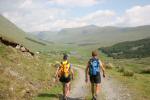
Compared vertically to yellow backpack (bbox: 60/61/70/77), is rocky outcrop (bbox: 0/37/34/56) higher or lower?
higher

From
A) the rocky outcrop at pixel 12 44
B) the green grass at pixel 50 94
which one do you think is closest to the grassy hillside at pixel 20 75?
the green grass at pixel 50 94

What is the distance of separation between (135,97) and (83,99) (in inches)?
156

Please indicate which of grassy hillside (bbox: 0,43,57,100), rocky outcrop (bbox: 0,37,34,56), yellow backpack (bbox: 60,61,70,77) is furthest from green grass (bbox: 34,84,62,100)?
rocky outcrop (bbox: 0,37,34,56)

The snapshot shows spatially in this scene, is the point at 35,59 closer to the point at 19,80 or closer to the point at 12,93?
the point at 19,80

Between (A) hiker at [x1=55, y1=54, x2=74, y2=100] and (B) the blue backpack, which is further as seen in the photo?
(A) hiker at [x1=55, y1=54, x2=74, y2=100]

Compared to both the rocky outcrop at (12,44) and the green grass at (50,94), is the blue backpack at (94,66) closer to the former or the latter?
the green grass at (50,94)

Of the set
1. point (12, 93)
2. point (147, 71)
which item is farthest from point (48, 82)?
point (147, 71)

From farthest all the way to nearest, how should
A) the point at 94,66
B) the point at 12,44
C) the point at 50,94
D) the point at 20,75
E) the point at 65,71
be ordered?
the point at 12,44 < the point at 20,75 < the point at 50,94 < the point at 65,71 < the point at 94,66

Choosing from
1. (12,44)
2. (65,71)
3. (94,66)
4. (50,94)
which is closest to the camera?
(94,66)

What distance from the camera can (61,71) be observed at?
18.0m

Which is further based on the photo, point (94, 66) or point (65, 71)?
point (65, 71)

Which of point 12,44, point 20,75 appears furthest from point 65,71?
point 12,44

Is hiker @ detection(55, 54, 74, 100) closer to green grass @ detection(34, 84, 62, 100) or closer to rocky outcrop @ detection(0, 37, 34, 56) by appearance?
green grass @ detection(34, 84, 62, 100)

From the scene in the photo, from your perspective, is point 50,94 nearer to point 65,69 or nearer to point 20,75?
point 20,75
